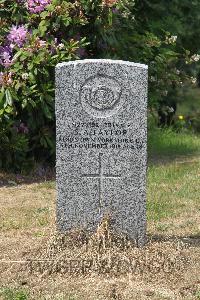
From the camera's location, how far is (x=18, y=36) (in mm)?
9992

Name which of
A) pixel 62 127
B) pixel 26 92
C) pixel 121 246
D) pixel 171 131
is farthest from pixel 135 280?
pixel 171 131

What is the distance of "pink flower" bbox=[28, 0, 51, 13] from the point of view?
401 inches

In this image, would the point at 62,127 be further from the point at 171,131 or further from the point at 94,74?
the point at 171,131

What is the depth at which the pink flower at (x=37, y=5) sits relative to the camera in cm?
1020

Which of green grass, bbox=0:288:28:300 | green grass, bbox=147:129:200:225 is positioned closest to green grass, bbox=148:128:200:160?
green grass, bbox=147:129:200:225

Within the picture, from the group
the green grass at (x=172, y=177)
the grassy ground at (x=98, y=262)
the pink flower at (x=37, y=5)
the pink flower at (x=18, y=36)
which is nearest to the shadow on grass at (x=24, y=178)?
the green grass at (x=172, y=177)

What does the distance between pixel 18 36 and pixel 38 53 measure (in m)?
0.38

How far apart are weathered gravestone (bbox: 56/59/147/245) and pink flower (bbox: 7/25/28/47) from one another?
13.4 feet

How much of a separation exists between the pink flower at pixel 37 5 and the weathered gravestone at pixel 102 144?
172 inches

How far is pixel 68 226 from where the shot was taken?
6.16 meters

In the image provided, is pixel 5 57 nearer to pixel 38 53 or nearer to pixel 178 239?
pixel 38 53

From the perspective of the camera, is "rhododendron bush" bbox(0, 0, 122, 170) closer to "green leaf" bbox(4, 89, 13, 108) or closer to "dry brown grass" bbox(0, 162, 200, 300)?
"green leaf" bbox(4, 89, 13, 108)

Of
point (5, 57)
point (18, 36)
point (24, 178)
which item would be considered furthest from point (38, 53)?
point (24, 178)

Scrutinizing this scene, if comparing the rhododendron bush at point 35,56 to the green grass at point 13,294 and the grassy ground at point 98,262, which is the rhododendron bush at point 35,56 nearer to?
the grassy ground at point 98,262
